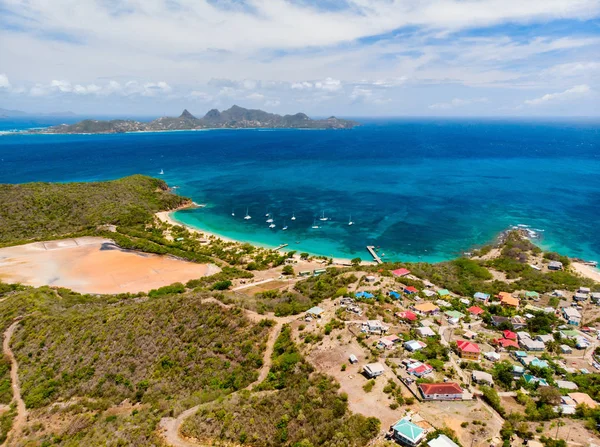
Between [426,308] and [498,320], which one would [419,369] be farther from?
[498,320]

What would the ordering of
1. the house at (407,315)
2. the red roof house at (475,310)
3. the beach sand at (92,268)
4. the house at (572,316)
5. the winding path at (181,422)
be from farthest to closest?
the beach sand at (92,268) < the red roof house at (475,310) < the house at (572,316) < the house at (407,315) < the winding path at (181,422)

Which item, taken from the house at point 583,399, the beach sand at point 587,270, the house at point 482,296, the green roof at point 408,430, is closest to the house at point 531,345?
the house at point 583,399

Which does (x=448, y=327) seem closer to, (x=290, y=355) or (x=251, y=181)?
(x=290, y=355)

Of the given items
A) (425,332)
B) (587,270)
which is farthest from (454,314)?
(587,270)

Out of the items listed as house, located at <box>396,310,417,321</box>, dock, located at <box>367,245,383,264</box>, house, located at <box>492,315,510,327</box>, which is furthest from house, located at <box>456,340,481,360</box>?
dock, located at <box>367,245,383,264</box>

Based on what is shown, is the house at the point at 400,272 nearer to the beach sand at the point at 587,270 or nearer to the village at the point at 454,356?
the village at the point at 454,356

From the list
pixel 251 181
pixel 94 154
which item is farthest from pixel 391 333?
pixel 94 154

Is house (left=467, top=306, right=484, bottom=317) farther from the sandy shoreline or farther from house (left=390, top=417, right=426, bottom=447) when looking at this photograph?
house (left=390, top=417, right=426, bottom=447)

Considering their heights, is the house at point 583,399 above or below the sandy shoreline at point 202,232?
above
